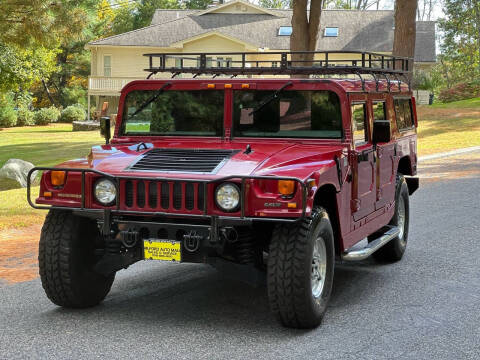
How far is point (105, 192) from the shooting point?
647cm

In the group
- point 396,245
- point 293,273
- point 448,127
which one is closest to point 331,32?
point 448,127

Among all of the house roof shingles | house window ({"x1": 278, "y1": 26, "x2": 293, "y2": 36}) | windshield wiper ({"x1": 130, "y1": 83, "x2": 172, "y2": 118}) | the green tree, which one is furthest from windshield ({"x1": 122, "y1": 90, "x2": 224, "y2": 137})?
house window ({"x1": 278, "y1": 26, "x2": 293, "y2": 36})

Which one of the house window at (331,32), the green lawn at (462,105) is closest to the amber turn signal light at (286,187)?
the green lawn at (462,105)

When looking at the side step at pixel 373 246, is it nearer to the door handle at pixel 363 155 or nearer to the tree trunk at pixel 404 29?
the door handle at pixel 363 155

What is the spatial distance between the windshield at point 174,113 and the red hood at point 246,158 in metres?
0.16

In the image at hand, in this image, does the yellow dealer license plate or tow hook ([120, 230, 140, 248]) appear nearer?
the yellow dealer license plate

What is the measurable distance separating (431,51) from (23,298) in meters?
49.5

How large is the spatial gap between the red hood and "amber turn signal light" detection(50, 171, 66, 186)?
0.40 feet

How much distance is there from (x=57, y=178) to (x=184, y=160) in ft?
3.37

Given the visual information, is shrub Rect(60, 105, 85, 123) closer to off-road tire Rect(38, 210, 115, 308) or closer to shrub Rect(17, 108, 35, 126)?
shrub Rect(17, 108, 35, 126)

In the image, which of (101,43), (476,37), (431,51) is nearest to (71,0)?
(101,43)

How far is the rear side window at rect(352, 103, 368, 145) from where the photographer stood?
7.64 metres

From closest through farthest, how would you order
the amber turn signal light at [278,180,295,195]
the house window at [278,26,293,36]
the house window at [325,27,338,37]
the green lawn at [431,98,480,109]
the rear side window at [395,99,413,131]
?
1. the amber turn signal light at [278,180,295,195]
2. the rear side window at [395,99,413,131]
3. the green lawn at [431,98,480,109]
4. the house window at [278,26,293,36]
5. the house window at [325,27,338,37]

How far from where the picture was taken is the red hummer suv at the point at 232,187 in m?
6.14
